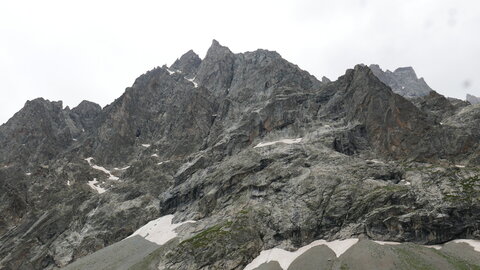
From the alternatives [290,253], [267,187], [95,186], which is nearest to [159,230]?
[267,187]

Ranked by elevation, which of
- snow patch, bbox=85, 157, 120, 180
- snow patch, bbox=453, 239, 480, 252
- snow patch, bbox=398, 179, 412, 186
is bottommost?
snow patch, bbox=453, 239, 480, 252

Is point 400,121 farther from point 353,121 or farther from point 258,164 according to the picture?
point 258,164

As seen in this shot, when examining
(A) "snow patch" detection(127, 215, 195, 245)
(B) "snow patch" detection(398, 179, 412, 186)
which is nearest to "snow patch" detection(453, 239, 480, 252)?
(B) "snow patch" detection(398, 179, 412, 186)

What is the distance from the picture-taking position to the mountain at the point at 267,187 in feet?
224

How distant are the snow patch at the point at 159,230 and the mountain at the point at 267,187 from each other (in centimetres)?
46

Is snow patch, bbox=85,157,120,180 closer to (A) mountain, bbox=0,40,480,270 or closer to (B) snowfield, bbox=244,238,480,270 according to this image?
(A) mountain, bbox=0,40,480,270

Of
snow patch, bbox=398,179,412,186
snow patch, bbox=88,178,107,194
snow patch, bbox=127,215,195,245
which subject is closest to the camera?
snow patch, bbox=398,179,412,186

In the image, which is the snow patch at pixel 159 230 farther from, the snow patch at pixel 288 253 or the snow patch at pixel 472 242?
the snow patch at pixel 472 242

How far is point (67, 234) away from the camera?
104562 millimetres

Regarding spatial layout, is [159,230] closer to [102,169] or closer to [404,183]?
[404,183]

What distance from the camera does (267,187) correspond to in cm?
9094

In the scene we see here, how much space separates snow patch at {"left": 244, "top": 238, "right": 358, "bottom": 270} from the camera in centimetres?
6739

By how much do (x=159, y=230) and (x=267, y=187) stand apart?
1148 inches

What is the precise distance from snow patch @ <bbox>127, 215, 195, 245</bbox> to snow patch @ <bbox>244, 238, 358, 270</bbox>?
25.2m
